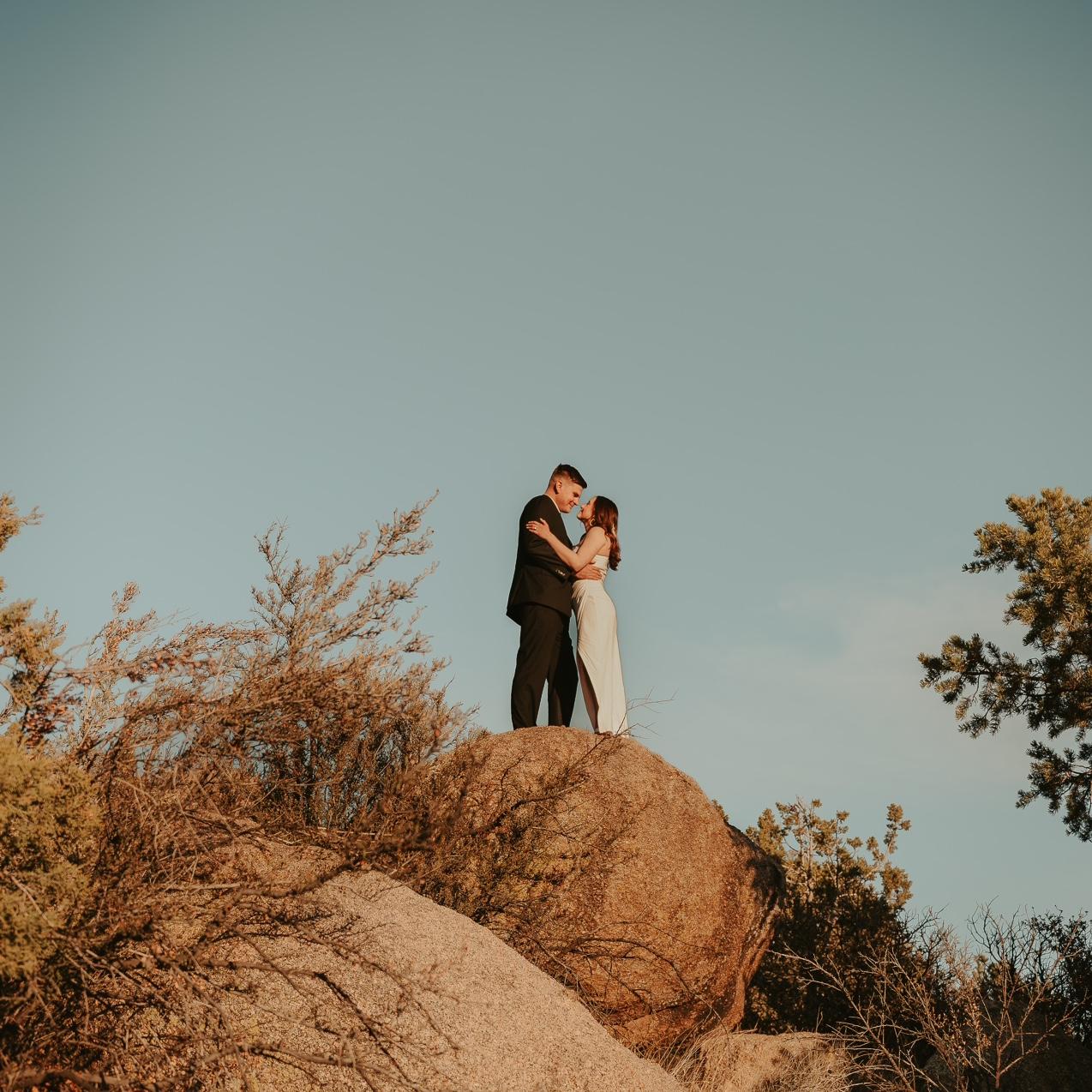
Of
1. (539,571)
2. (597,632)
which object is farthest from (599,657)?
(539,571)

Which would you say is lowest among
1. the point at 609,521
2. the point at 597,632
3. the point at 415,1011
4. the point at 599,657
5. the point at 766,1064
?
the point at 766,1064

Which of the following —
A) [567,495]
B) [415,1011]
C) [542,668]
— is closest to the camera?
[415,1011]

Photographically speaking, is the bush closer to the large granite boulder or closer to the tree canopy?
the large granite boulder

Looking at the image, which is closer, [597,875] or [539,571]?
[597,875]

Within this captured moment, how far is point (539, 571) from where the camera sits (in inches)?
360

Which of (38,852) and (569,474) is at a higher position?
(569,474)

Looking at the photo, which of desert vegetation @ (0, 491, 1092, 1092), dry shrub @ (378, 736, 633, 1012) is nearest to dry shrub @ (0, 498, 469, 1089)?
desert vegetation @ (0, 491, 1092, 1092)

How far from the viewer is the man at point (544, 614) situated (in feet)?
29.2

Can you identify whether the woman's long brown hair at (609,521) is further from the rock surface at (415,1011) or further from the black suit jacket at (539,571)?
the rock surface at (415,1011)

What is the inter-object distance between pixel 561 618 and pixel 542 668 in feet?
1.59

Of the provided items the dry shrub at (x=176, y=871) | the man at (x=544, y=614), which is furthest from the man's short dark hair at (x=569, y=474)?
the dry shrub at (x=176, y=871)

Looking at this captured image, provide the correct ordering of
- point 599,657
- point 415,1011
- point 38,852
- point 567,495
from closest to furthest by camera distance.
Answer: point 38,852, point 415,1011, point 599,657, point 567,495

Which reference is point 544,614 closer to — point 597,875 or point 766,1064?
point 597,875

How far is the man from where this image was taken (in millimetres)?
8898
